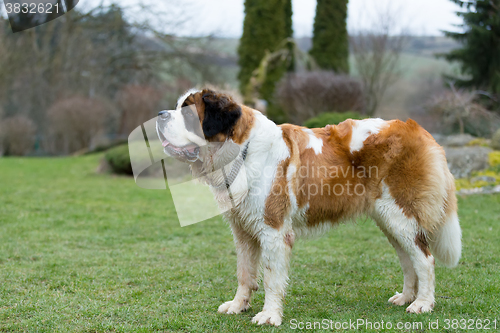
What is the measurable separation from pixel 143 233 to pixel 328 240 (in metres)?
2.80

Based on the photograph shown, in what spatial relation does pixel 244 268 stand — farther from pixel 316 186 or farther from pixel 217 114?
pixel 217 114

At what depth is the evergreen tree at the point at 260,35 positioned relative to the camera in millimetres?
17109

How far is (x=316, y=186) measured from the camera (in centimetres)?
343

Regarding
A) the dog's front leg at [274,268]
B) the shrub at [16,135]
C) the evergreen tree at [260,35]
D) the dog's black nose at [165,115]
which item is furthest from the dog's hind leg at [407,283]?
the shrub at [16,135]

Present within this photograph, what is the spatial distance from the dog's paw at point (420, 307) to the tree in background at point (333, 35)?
50.1 feet

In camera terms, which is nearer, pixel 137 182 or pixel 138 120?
pixel 137 182

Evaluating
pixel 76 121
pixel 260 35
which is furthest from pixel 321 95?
pixel 76 121

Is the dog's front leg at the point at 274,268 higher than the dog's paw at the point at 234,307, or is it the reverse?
the dog's front leg at the point at 274,268

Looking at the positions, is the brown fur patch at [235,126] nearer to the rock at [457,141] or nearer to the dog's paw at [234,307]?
the dog's paw at [234,307]

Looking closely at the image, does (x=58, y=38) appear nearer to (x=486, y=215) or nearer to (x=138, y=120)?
(x=138, y=120)

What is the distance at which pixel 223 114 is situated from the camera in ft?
10.7

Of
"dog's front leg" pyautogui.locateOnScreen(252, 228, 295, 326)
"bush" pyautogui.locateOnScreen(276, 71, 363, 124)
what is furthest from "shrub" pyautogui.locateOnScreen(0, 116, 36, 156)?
"dog's front leg" pyautogui.locateOnScreen(252, 228, 295, 326)

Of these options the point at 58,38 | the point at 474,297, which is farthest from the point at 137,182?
the point at 58,38

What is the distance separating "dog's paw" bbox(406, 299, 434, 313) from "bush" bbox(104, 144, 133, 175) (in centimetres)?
1022
